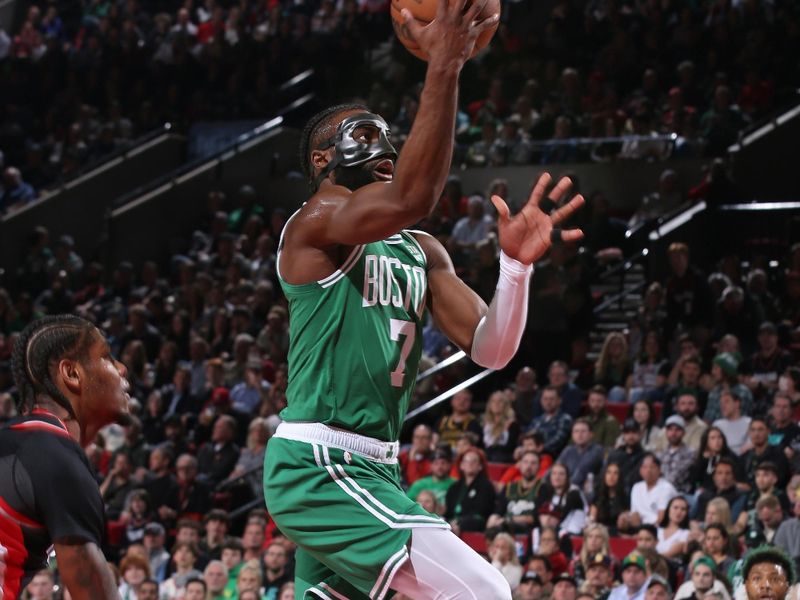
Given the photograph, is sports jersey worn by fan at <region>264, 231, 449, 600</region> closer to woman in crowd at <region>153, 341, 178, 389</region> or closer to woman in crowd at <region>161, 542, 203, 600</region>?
woman in crowd at <region>161, 542, 203, 600</region>

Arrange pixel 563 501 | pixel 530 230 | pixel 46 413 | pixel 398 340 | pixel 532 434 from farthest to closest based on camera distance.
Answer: pixel 532 434 → pixel 563 501 → pixel 398 340 → pixel 530 230 → pixel 46 413

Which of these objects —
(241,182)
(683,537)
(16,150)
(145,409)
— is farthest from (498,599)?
(16,150)

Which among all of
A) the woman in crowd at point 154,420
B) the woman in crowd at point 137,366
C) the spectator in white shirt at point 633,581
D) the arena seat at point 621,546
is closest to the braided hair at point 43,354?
the spectator in white shirt at point 633,581

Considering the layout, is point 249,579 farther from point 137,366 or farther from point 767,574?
point 137,366

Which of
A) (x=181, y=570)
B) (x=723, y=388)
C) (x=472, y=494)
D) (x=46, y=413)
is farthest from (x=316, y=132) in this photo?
(x=181, y=570)

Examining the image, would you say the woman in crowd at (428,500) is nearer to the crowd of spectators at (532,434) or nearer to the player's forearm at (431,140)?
the crowd of spectators at (532,434)

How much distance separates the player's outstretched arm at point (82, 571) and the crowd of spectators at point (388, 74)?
12577 millimetres

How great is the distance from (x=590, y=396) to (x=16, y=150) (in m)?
12.1

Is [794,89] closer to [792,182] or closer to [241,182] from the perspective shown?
[792,182]

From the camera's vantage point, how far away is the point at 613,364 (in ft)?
40.2

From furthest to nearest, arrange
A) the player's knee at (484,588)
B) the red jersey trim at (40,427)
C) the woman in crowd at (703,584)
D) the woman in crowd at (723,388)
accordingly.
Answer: the woman in crowd at (723,388)
the woman in crowd at (703,584)
the player's knee at (484,588)
the red jersey trim at (40,427)

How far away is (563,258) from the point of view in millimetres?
13312

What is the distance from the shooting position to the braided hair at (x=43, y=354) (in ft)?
12.3

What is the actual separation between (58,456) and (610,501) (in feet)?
24.3
